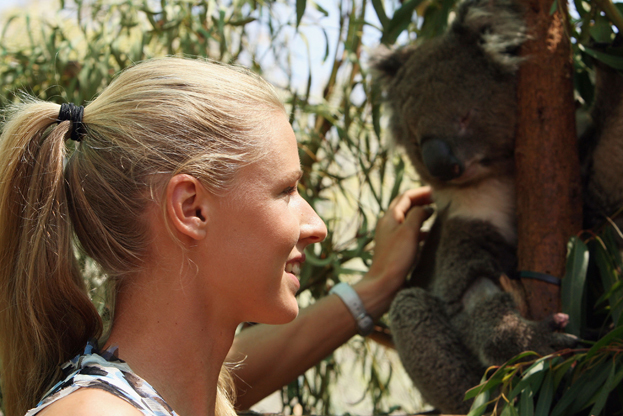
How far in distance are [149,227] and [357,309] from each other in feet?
3.65

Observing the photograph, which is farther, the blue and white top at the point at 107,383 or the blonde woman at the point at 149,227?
the blonde woman at the point at 149,227

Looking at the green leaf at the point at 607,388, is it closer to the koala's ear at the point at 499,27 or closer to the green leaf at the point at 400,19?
the koala's ear at the point at 499,27

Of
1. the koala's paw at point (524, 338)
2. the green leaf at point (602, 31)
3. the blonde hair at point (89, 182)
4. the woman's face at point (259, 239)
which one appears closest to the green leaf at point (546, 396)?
the koala's paw at point (524, 338)

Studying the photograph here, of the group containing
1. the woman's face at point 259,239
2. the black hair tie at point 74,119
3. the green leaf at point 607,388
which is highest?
the black hair tie at point 74,119

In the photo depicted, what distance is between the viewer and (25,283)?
3.43 feet

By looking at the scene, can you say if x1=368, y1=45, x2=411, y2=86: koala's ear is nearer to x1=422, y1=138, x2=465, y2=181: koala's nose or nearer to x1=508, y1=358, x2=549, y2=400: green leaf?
x1=422, y1=138, x2=465, y2=181: koala's nose

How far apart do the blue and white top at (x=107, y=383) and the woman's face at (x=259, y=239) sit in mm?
213

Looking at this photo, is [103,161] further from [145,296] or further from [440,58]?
[440,58]

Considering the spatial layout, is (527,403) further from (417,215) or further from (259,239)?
(417,215)

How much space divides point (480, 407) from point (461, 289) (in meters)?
0.75

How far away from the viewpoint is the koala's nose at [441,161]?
6.34ft

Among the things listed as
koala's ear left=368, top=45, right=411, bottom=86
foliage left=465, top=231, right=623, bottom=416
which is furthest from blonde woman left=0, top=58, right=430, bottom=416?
koala's ear left=368, top=45, right=411, bottom=86

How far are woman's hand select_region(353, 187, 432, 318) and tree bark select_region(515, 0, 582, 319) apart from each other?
47cm

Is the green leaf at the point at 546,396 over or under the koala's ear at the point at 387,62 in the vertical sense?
under
